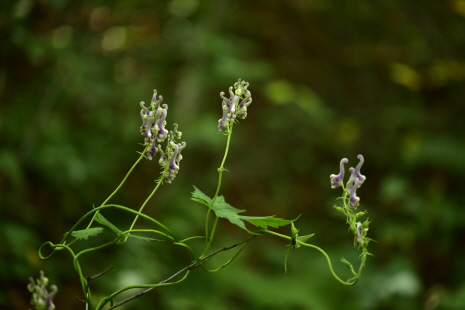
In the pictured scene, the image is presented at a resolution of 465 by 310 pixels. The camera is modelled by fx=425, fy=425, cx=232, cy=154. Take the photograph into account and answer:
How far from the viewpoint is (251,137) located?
5.91 m

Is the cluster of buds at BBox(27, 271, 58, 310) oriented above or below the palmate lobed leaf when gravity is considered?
below

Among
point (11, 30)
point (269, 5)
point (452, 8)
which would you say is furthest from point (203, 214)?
point (269, 5)

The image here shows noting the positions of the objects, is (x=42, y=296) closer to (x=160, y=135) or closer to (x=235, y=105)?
(x=160, y=135)

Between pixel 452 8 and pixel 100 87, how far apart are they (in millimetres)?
3476

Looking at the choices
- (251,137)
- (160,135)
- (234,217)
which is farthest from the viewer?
(251,137)

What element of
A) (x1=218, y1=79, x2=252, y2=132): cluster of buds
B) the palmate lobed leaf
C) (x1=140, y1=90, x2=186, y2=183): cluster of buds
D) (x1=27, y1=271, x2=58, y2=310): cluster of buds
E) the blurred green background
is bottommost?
the blurred green background

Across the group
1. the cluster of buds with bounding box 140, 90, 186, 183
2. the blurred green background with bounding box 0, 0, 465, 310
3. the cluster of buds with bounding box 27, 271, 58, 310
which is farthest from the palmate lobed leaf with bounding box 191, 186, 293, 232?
the blurred green background with bounding box 0, 0, 465, 310

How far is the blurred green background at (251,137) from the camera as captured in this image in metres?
2.95

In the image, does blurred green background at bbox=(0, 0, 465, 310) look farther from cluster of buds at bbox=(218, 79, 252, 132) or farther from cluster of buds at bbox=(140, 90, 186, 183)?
cluster of buds at bbox=(218, 79, 252, 132)

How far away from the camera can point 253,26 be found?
6344 millimetres

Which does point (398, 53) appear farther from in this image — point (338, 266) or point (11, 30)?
point (11, 30)

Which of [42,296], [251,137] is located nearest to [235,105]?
[42,296]

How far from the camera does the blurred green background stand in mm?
2945

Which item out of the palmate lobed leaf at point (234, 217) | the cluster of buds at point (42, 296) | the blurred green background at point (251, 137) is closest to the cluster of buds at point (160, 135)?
the palmate lobed leaf at point (234, 217)
